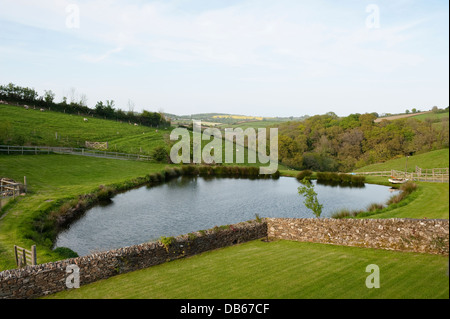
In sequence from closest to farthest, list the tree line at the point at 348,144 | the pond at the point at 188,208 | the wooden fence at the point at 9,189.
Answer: the pond at the point at 188,208, the wooden fence at the point at 9,189, the tree line at the point at 348,144

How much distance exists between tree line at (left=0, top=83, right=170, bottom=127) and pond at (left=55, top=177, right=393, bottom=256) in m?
38.0

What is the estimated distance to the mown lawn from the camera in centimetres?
862

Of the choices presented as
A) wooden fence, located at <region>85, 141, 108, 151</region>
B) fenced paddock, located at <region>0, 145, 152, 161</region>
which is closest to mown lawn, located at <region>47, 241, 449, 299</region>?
fenced paddock, located at <region>0, 145, 152, 161</region>

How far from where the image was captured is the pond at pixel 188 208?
21.6 m

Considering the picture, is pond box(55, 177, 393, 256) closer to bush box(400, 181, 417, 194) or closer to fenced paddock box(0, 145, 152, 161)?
bush box(400, 181, 417, 194)

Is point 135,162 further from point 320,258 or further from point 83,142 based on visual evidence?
point 320,258

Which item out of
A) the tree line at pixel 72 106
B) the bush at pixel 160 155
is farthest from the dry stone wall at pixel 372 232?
the tree line at pixel 72 106

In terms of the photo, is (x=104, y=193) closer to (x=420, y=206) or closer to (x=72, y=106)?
(x=420, y=206)

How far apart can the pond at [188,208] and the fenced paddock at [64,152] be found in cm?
1301

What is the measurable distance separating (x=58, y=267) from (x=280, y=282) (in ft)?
22.0

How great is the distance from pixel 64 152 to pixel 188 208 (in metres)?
25.8

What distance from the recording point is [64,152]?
4712 centimetres

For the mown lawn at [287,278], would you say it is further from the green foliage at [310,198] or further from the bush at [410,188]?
the bush at [410,188]
